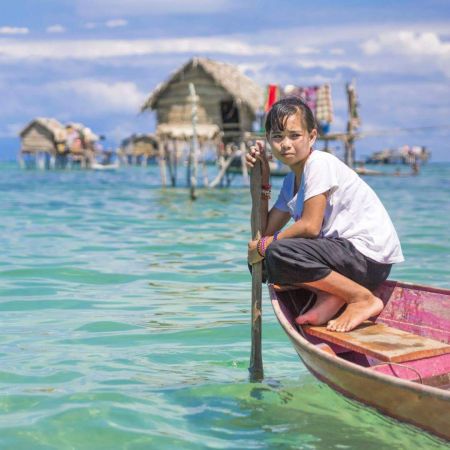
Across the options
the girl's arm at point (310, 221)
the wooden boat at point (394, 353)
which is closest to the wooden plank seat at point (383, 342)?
the wooden boat at point (394, 353)

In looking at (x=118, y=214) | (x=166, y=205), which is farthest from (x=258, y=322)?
(x=166, y=205)

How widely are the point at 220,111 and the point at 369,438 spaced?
78.6 ft

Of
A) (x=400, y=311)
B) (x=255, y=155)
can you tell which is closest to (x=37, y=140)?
(x=255, y=155)

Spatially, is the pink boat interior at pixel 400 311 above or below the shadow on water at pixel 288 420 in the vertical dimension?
above

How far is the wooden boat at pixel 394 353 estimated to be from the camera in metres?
3.06

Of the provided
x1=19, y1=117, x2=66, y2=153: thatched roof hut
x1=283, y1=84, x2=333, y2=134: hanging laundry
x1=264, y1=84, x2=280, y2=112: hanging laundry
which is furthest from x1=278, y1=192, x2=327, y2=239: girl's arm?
x1=19, y1=117, x2=66, y2=153: thatched roof hut

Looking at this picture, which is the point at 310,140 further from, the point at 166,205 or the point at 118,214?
the point at 166,205

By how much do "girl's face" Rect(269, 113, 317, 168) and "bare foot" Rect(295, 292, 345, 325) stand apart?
0.78 metres

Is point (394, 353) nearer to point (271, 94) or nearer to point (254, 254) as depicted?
point (254, 254)

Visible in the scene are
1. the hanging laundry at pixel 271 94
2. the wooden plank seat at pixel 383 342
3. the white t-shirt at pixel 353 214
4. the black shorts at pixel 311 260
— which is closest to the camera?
the wooden plank seat at pixel 383 342

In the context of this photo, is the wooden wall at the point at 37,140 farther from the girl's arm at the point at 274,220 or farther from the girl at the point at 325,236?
the girl at the point at 325,236

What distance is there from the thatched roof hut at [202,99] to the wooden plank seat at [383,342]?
22564 millimetres

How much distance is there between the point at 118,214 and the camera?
1650 cm

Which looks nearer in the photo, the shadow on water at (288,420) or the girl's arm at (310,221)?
the shadow on water at (288,420)
